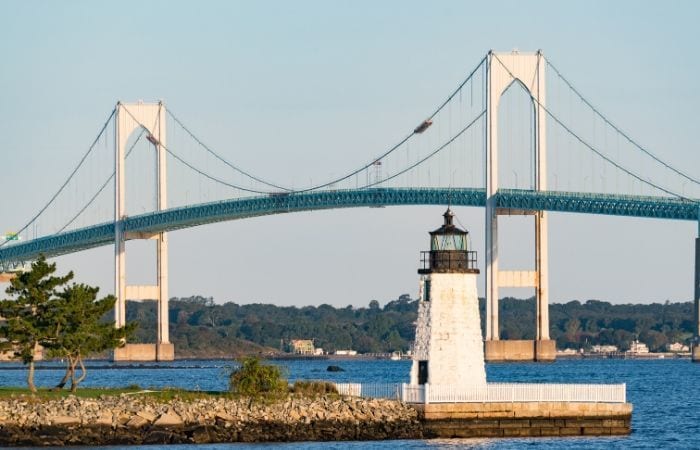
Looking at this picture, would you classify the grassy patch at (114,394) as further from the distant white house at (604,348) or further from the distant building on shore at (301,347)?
the distant white house at (604,348)

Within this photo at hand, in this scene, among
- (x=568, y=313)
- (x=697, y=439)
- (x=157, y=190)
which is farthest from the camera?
(x=568, y=313)

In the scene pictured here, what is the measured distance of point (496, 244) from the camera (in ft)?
246

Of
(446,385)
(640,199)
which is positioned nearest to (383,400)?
(446,385)

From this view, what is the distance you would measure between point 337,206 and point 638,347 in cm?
6156

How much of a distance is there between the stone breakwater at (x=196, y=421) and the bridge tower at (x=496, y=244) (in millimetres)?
39983

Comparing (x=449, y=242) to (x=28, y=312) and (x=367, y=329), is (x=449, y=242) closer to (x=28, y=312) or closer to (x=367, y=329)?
(x=28, y=312)

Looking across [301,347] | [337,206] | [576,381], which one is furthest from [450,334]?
[301,347]

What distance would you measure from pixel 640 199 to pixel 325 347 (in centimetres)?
7398

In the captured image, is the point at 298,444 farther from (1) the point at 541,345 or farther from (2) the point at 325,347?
(2) the point at 325,347

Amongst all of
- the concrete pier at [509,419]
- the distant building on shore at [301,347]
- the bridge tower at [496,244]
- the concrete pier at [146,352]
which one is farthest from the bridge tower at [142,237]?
the concrete pier at [509,419]

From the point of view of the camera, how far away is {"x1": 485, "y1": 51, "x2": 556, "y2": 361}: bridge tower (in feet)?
243

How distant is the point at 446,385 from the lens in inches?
1297

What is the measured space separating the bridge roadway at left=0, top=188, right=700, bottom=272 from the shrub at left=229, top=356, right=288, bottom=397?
32710 millimetres

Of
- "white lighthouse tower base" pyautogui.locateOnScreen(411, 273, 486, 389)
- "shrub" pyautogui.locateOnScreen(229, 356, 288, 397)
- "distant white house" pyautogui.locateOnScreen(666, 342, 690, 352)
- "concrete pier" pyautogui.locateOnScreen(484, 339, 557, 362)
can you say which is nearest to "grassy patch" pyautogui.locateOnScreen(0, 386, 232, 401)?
"shrub" pyautogui.locateOnScreen(229, 356, 288, 397)
